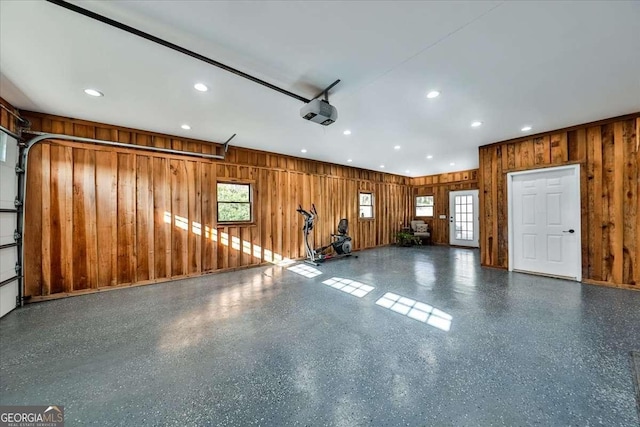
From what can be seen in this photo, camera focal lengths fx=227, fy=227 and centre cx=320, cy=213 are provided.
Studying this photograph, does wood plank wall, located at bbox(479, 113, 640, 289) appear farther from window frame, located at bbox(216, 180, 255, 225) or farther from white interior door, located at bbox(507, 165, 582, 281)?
window frame, located at bbox(216, 180, 255, 225)

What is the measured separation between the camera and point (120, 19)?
5.82ft

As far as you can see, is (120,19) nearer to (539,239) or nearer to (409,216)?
(539,239)

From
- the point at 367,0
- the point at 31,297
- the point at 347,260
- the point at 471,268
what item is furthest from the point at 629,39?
the point at 31,297

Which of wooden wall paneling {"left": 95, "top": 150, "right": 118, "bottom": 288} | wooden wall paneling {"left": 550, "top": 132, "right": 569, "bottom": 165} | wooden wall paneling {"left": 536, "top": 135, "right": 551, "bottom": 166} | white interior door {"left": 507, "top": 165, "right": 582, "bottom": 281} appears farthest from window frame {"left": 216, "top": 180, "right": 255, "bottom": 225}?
wooden wall paneling {"left": 550, "top": 132, "right": 569, "bottom": 165}

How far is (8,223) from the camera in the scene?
9.82ft

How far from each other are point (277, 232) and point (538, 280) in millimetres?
5440

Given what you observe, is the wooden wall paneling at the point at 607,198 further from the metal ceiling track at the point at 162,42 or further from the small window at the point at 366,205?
the small window at the point at 366,205

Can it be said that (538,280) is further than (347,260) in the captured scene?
No

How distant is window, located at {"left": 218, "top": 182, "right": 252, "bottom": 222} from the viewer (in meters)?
5.09

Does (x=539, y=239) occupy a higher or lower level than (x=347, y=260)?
higher

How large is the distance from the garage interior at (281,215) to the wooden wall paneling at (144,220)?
0.03 m

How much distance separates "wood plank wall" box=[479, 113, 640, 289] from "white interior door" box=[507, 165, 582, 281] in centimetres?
12

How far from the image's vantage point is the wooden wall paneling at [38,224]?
3.29 m

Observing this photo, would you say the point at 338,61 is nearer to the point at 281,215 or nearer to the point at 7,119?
the point at 281,215
